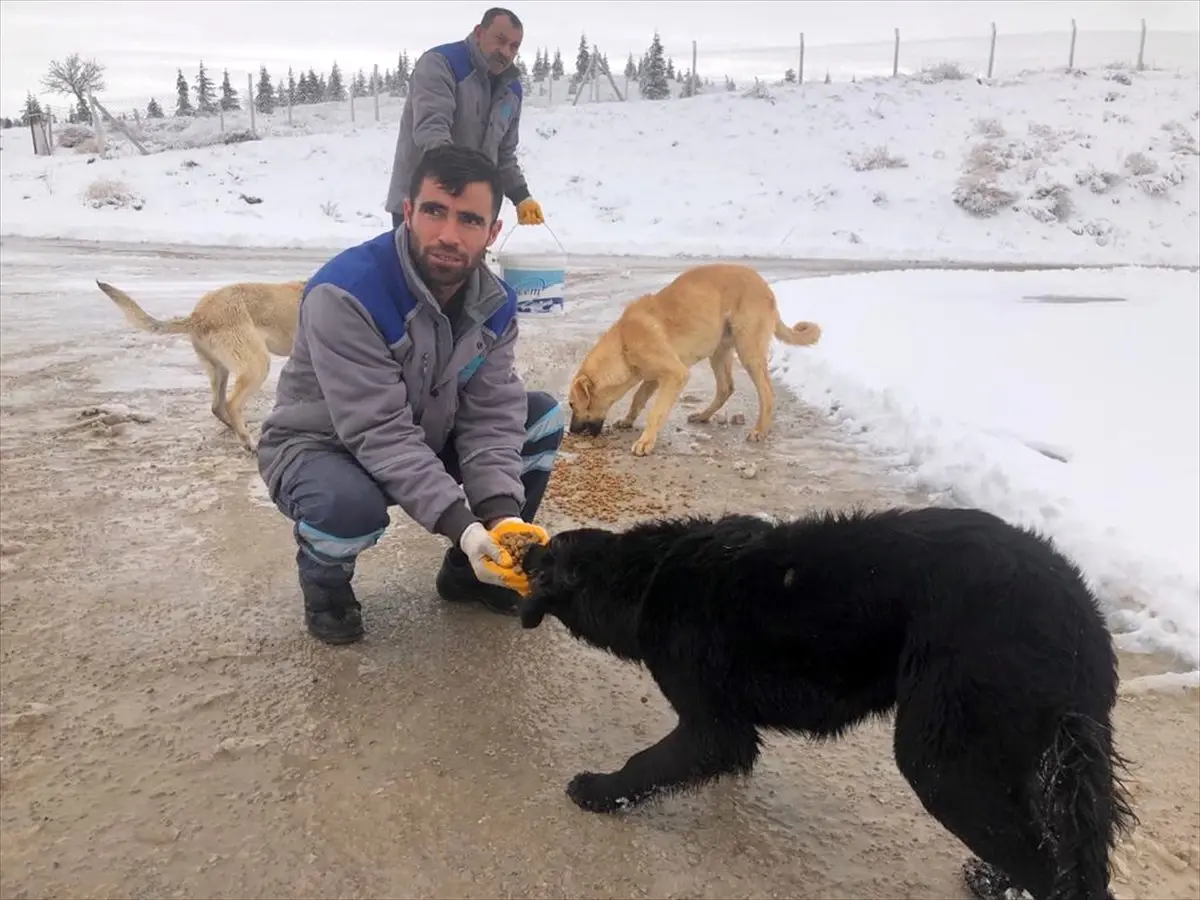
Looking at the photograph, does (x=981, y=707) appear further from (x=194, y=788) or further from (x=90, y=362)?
(x=90, y=362)

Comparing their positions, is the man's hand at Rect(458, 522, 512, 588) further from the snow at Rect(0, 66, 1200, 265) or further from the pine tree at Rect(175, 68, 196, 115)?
the pine tree at Rect(175, 68, 196, 115)

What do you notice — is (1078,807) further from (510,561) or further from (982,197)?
(982,197)

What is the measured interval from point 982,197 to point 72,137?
37307mm

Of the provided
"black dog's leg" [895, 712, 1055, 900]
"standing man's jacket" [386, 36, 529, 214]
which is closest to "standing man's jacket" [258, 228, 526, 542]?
"black dog's leg" [895, 712, 1055, 900]

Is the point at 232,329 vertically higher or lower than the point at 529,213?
lower

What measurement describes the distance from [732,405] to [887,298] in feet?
16.1

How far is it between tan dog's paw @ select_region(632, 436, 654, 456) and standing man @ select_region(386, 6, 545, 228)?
4.95ft

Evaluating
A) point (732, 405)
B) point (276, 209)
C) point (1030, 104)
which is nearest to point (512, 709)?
point (732, 405)

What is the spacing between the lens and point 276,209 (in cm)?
2512

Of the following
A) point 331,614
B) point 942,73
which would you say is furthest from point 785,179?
point 331,614

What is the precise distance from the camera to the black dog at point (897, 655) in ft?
5.91

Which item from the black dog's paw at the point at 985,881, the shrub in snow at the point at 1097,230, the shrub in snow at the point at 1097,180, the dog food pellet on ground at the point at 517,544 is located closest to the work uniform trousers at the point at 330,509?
the dog food pellet on ground at the point at 517,544

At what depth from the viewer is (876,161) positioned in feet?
92.4

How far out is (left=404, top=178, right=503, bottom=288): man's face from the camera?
2.89m
